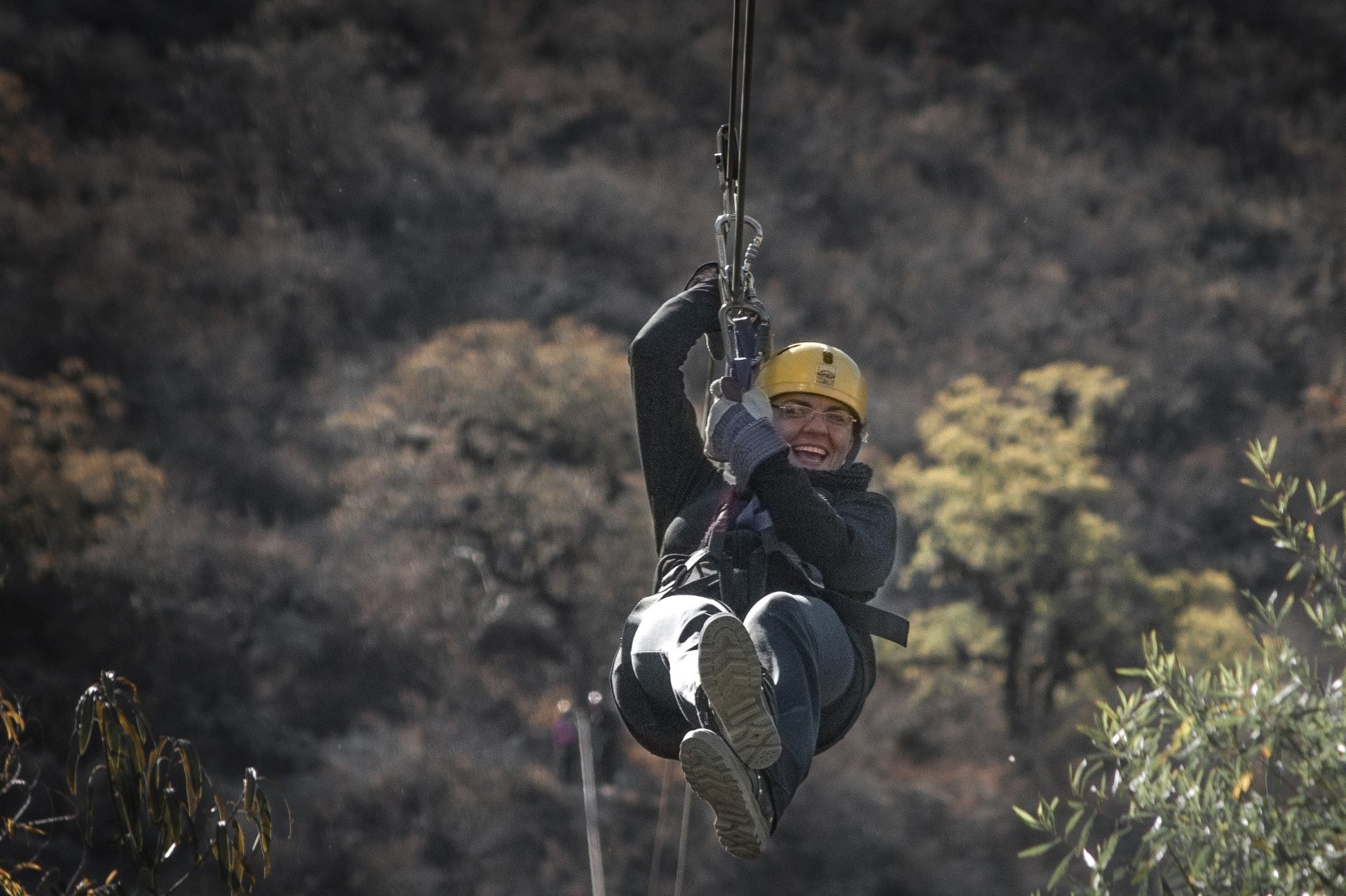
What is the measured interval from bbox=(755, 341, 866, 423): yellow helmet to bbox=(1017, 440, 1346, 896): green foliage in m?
0.88

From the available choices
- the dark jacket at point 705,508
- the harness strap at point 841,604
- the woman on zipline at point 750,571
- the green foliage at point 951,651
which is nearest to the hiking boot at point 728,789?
the woman on zipline at point 750,571

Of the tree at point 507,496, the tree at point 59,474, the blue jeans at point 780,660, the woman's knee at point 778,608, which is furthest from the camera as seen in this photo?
the tree at point 59,474

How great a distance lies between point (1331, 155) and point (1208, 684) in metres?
35.3

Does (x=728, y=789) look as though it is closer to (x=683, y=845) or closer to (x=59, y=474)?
(x=683, y=845)

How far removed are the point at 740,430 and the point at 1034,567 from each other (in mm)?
19330

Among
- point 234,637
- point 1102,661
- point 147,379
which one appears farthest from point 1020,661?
point 147,379

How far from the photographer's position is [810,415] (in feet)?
13.0

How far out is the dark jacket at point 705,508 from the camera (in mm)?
3531

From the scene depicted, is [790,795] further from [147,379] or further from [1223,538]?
[147,379]

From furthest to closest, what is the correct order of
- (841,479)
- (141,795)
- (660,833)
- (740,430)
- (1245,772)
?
(660,833)
(841,479)
(740,430)
(141,795)
(1245,772)

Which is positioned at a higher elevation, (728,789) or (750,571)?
(750,571)

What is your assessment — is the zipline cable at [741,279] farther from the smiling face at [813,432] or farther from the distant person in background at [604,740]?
the distant person in background at [604,740]

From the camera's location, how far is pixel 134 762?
3.40m

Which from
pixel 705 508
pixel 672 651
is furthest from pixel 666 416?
pixel 672 651
